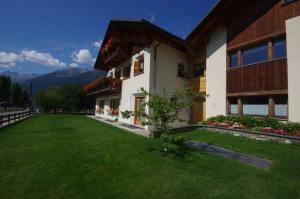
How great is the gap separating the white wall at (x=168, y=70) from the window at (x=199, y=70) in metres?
1.17

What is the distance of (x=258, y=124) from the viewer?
9.70 metres

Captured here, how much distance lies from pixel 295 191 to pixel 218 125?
22.6ft

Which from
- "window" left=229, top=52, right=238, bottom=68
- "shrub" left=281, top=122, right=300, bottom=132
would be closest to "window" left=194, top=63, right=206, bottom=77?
"window" left=229, top=52, right=238, bottom=68

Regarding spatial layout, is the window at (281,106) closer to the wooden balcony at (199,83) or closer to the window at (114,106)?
the wooden balcony at (199,83)

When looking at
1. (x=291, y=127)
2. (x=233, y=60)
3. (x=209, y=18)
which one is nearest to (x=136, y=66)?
(x=209, y=18)

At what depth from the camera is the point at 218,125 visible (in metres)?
11.0

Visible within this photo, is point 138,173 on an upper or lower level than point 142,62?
lower

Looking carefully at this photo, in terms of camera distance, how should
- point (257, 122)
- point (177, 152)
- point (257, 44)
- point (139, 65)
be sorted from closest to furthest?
point (177, 152) < point (257, 122) < point (257, 44) < point (139, 65)

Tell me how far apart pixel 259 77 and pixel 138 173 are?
30.4 ft

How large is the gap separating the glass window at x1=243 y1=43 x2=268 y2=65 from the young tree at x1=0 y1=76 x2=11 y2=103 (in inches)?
3532

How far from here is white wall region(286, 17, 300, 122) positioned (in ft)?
29.3

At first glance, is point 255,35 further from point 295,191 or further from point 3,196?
point 3,196

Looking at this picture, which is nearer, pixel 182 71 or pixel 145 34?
pixel 145 34

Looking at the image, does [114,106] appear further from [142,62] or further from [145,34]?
[145,34]
